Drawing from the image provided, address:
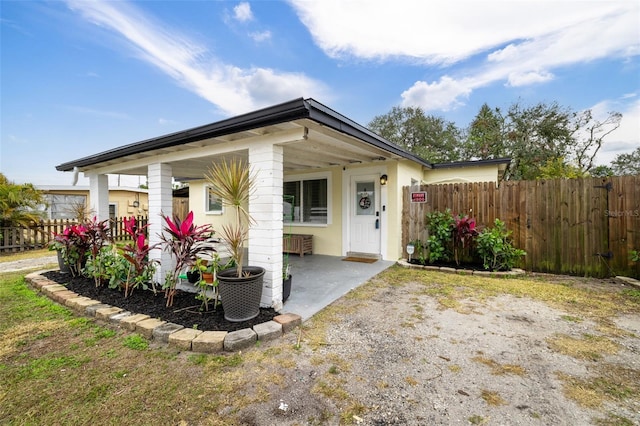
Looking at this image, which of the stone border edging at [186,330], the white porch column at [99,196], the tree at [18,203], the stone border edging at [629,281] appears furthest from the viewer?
the tree at [18,203]

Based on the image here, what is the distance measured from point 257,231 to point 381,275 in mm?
2910

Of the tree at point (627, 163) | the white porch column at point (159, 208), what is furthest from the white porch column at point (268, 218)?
the tree at point (627, 163)

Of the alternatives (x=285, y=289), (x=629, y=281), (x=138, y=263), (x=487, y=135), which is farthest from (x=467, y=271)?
(x=487, y=135)

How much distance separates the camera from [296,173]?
25.0ft

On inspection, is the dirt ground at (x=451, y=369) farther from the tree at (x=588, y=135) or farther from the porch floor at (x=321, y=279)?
the tree at (x=588, y=135)

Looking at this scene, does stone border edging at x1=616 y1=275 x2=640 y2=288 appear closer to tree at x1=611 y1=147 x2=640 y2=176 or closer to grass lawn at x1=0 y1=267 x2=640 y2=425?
grass lawn at x1=0 y1=267 x2=640 y2=425

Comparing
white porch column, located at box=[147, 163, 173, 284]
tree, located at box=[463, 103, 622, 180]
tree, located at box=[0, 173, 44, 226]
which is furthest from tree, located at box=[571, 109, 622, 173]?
tree, located at box=[0, 173, 44, 226]

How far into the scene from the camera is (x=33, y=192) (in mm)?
8922

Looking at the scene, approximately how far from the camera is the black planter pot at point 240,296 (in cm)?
287

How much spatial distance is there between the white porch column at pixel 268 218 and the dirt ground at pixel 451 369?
0.72 meters

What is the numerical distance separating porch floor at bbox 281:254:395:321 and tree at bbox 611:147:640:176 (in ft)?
69.2

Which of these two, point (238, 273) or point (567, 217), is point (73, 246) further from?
point (567, 217)

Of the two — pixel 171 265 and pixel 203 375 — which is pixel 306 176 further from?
pixel 203 375

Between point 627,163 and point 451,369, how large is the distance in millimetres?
24608
